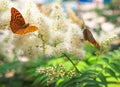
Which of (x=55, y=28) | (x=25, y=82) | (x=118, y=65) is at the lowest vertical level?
(x=25, y=82)

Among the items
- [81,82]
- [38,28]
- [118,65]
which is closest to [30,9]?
[38,28]

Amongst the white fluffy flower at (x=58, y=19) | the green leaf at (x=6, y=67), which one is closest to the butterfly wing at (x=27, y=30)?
the white fluffy flower at (x=58, y=19)

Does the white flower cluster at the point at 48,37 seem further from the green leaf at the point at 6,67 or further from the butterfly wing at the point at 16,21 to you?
the green leaf at the point at 6,67

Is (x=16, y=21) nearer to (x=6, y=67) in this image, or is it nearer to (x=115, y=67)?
(x=115, y=67)

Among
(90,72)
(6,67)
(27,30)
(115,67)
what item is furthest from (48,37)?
(6,67)

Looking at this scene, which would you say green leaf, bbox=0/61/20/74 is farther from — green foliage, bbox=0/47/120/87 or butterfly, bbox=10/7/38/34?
butterfly, bbox=10/7/38/34

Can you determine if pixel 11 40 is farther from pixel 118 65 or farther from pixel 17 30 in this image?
pixel 118 65
